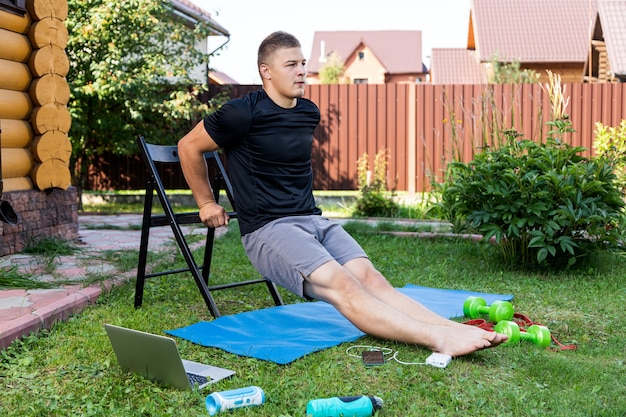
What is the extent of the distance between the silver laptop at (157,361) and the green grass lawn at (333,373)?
4 cm


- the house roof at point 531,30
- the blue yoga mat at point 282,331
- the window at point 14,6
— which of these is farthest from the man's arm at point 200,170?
the house roof at point 531,30

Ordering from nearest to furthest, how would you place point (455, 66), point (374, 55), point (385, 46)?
point (455, 66) → point (374, 55) → point (385, 46)

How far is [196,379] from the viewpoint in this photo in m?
2.70

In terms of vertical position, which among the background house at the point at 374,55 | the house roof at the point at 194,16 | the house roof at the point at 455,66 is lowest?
the house roof at the point at 194,16

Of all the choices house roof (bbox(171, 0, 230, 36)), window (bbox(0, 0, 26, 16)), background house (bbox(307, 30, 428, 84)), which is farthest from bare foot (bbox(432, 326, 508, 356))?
background house (bbox(307, 30, 428, 84))

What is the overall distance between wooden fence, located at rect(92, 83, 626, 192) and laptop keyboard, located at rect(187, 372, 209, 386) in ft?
26.8

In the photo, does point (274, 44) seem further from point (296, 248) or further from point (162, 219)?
point (162, 219)

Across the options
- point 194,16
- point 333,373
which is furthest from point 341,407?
point 194,16

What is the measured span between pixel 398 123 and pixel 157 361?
28.4 feet

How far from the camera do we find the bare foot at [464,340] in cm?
283

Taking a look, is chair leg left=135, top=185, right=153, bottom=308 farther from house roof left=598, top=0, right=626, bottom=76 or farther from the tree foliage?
house roof left=598, top=0, right=626, bottom=76

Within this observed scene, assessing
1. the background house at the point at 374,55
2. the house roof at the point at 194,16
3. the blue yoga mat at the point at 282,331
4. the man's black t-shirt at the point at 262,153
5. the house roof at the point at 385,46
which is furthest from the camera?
the house roof at the point at 385,46

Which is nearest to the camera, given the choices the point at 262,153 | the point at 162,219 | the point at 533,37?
the point at 262,153

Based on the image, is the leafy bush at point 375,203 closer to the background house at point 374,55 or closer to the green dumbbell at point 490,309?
the green dumbbell at point 490,309
